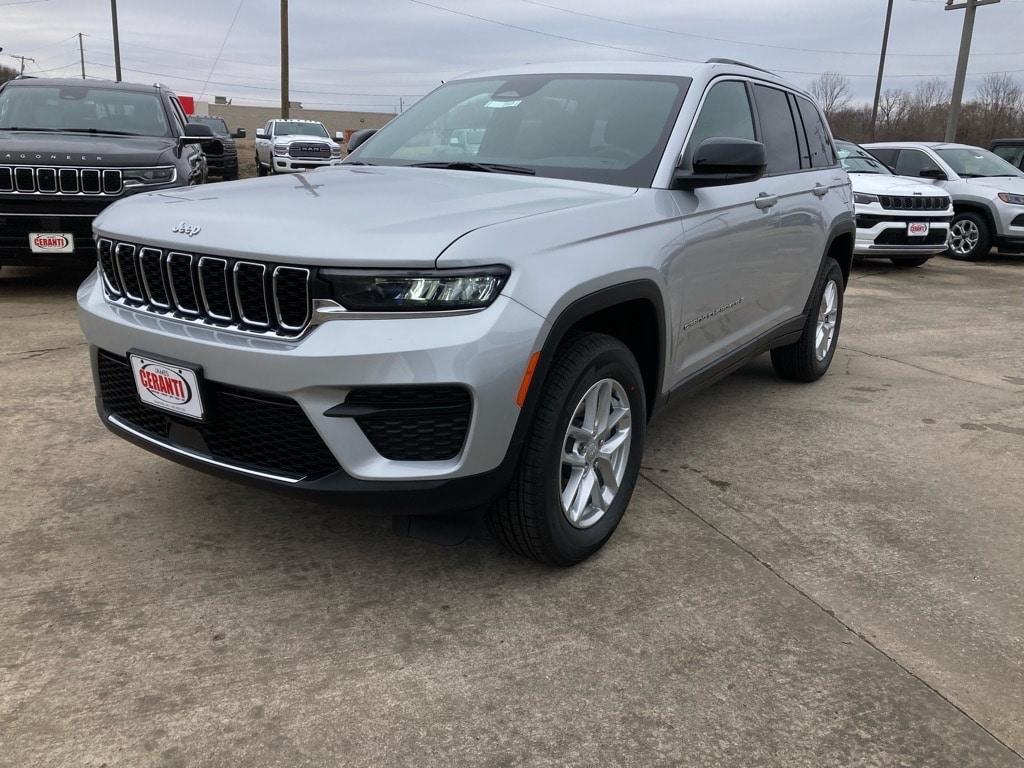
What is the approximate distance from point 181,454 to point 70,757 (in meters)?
0.91

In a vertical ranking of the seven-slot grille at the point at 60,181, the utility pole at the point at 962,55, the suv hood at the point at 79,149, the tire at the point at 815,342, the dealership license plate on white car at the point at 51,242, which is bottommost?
the tire at the point at 815,342

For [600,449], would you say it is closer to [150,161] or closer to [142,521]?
[142,521]

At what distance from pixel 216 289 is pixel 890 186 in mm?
10362

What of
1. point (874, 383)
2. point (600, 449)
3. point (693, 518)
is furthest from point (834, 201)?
point (600, 449)

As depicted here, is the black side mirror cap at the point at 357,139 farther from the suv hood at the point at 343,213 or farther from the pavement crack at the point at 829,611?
the pavement crack at the point at 829,611

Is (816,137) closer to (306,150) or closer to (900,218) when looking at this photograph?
(900,218)

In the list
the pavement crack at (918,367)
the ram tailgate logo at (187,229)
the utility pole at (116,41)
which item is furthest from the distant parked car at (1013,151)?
the utility pole at (116,41)

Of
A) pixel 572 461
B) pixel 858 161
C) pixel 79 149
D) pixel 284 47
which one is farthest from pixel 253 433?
pixel 284 47

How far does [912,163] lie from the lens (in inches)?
503

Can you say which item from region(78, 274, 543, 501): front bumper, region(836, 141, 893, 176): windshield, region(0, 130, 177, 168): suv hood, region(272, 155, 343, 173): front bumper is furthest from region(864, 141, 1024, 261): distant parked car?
region(272, 155, 343, 173): front bumper

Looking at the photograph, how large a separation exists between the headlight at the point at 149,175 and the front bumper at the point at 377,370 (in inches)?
189

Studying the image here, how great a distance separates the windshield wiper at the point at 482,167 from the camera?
333 centimetres

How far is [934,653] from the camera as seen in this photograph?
254cm

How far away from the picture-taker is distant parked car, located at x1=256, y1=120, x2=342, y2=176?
22.9m
